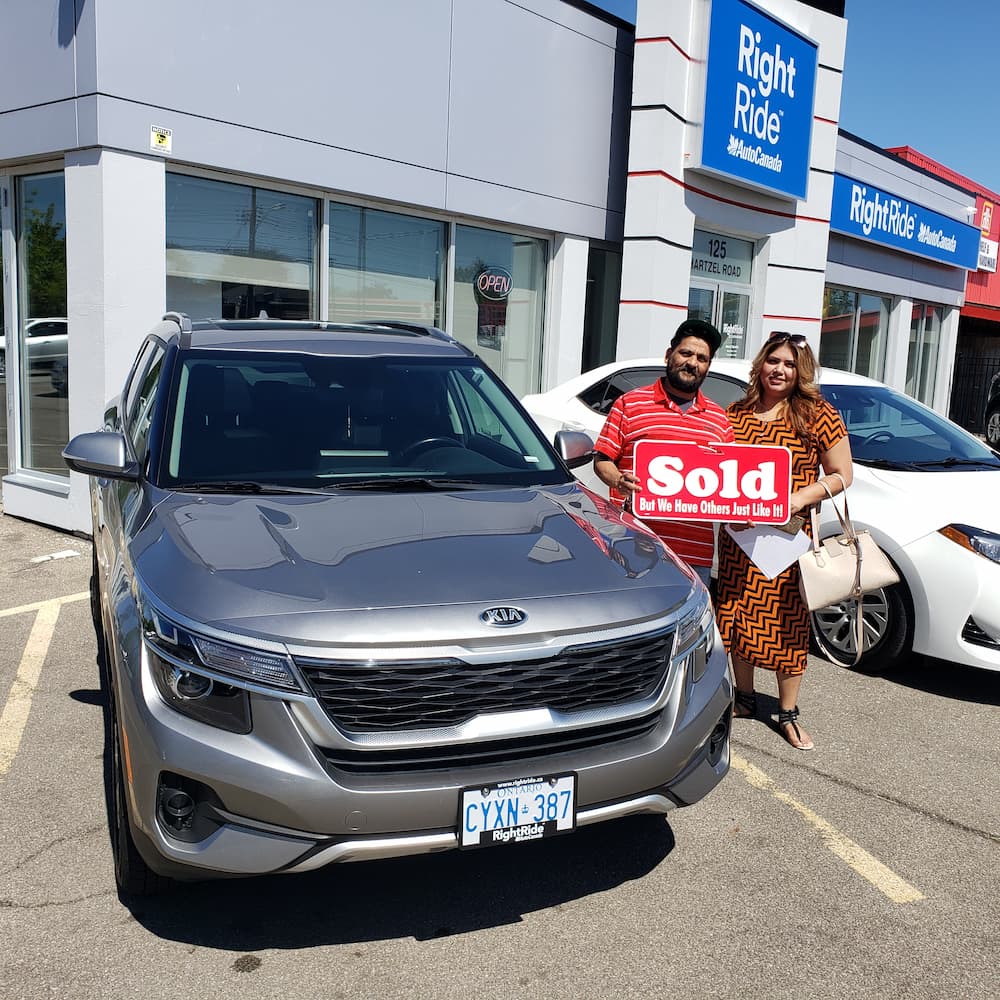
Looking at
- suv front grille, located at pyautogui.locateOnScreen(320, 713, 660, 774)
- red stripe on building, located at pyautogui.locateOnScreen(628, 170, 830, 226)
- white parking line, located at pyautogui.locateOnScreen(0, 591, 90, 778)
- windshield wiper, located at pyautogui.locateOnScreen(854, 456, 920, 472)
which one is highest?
red stripe on building, located at pyautogui.locateOnScreen(628, 170, 830, 226)

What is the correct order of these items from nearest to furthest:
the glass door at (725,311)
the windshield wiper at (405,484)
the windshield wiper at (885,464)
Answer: the windshield wiper at (405,484)
the windshield wiper at (885,464)
the glass door at (725,311)

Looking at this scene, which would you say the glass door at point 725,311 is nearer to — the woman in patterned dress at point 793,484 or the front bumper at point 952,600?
the front bumper at point 952,600

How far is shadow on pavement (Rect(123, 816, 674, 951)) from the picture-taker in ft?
9.75

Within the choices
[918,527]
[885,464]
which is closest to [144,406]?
[918,527]

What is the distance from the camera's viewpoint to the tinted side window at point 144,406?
153 inches

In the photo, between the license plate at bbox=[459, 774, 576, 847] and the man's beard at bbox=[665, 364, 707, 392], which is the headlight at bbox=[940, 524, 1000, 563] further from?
the license plate at bbox=[459, 774, 576, 847]

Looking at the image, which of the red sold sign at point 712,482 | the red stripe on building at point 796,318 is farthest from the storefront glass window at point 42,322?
the red stripe on building at point 796,318

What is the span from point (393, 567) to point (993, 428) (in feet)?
52.8

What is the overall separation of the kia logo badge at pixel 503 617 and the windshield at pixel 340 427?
3.31ft

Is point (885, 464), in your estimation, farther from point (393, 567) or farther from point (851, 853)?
point (393, 567)

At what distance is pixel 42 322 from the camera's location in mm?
8188

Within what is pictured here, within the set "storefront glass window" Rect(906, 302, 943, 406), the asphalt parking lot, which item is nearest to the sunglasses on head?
the asphalt parking lot

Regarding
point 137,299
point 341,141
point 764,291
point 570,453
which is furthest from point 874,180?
point 570,453

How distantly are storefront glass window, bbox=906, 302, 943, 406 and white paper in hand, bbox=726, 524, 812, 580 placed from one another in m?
16.8
